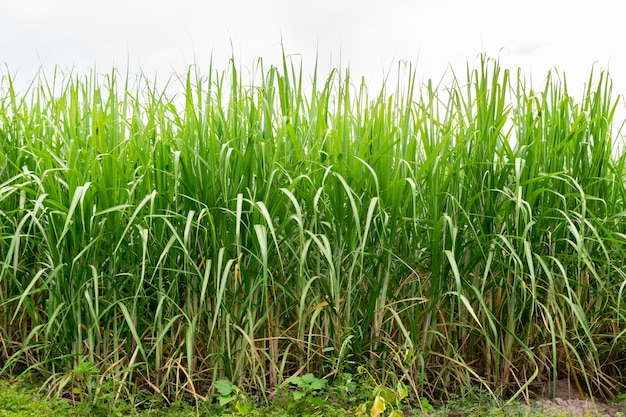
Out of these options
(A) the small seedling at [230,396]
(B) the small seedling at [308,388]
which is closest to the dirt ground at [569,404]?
(B) the small seedling at [308,388]

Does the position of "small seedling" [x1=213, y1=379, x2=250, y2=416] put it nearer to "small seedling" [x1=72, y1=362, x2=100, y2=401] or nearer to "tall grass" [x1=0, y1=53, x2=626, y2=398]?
"tall grass" [x1=0, y1=53, x2=626, y2=398]

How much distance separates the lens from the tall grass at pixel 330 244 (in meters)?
2.82

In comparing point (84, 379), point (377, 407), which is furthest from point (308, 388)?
point (84, 379)

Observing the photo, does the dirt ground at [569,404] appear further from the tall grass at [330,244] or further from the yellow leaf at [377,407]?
the yellow leaf at [377,407]

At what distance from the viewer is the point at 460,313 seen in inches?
115

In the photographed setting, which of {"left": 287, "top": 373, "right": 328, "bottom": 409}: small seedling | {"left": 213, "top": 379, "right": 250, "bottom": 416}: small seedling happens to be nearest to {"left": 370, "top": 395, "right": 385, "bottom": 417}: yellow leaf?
{"left": 287, "top": 373, "right": 328, "bottom": 409}: small seedling

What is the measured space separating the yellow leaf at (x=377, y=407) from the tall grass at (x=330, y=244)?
0.89 ft

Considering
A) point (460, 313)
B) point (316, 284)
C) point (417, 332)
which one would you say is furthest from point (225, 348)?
point (460, 313)

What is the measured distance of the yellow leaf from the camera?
8.36 ft

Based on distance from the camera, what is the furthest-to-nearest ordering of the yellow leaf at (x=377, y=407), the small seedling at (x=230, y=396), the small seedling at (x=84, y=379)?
the small seedling at (x=84, y=379)
the small seedling at (x=230, y=396)
the yellow leaf at (x=377, y=407)

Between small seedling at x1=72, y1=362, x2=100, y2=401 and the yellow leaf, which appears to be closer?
the yellow leaf

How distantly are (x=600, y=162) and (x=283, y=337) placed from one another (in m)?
1.86

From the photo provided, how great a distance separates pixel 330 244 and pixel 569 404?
1.42 metres

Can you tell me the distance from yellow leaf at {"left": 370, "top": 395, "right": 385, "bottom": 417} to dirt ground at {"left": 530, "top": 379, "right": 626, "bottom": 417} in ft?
2.85
